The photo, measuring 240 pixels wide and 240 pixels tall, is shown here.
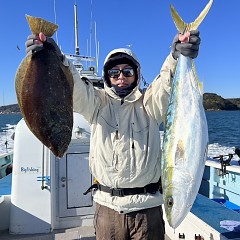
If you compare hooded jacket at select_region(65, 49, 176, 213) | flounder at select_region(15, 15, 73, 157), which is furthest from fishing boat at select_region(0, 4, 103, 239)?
flounder at select_region(15, 15, 73, 157)

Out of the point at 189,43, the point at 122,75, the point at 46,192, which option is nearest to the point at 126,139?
the point at 122,75

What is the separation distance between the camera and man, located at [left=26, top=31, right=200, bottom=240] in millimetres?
2680

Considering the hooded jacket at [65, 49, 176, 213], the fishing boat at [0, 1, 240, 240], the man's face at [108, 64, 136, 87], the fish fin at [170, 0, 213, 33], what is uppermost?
the fish fin at [170, 0, 213, 33]

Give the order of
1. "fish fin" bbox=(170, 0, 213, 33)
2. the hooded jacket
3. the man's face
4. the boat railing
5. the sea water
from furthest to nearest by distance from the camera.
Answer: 1. the sea water
2. the boat railing
3. the man's face
4. the hooded jacket
5. "fish fin" bbox=(170, 0, 213, 33)

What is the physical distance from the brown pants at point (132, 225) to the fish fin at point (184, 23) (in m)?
1.45

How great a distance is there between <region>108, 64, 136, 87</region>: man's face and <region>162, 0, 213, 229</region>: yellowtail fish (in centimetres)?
67

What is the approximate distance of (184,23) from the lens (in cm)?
Result: 220

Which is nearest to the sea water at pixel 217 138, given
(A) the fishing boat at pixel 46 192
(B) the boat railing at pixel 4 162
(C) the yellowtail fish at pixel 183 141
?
(B) the boat railing at pixel 4 162

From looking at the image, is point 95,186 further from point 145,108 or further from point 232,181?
point 232,181

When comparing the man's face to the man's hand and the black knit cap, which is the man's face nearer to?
the black knit cap

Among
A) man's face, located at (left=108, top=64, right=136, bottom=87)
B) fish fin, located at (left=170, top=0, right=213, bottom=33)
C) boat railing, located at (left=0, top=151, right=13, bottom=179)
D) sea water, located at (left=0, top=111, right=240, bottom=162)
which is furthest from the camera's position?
sea water, located at (left=0, top=111, right=240, bottom=162)

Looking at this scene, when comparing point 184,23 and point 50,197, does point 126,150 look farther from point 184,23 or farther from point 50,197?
point 50,197

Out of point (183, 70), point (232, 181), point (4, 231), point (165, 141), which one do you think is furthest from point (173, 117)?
point (232, 181)

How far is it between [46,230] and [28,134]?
143 centimetres
